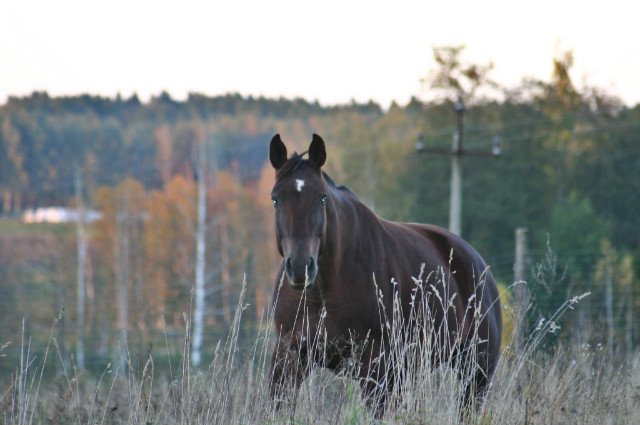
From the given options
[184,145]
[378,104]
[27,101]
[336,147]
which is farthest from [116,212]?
[27,101]

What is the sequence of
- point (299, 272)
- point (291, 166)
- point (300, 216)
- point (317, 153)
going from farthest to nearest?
point (317, 153) < point (291, 166) < point (300, 216) < point (299, 272)

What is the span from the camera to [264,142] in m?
71.8

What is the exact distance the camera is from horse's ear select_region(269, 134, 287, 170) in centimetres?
482

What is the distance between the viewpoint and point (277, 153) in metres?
4.86

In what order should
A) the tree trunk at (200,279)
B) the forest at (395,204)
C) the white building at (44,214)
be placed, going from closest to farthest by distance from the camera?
the tree trunk at (200,279)
the forest at (395,204)
the white building at (44,214)

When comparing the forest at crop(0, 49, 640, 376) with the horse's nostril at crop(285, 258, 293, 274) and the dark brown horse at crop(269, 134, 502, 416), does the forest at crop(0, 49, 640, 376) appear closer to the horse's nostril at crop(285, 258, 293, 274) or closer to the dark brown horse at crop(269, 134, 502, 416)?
the dark brown horse at crop(269, 134, 502, 416)

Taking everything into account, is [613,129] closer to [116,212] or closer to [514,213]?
[514,213]

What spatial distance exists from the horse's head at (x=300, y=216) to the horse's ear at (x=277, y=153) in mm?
59

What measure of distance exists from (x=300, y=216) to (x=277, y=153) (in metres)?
0.66

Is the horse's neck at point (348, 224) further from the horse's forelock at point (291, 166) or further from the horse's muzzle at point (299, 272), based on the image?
the horse's muzzle at point (299, 272)

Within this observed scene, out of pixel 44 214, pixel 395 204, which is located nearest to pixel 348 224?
pixel 395 204

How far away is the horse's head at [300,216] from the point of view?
423 centimetres

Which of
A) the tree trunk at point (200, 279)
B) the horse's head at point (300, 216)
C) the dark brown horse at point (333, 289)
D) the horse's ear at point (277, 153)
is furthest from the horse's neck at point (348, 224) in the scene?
the tree trunk at point (200, 279)

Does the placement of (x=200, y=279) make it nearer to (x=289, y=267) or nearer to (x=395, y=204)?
(x=395, y=204)
